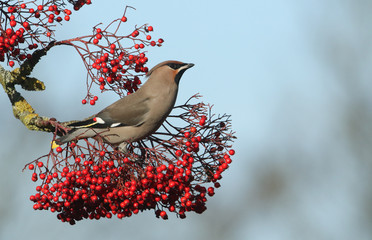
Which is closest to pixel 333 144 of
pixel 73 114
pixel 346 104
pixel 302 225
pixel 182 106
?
pixel 346 104

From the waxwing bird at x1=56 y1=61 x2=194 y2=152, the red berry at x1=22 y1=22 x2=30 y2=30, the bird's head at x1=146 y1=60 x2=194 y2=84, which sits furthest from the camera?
the bird's head at x1=146 y1=60 x2=194 y2=84

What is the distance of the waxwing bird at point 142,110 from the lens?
4.48m

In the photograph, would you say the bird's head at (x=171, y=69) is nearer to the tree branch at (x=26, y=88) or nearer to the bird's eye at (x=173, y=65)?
the bird's eye at (x=173, y=65)

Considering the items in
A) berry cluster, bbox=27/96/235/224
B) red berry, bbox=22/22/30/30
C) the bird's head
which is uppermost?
the bird's head

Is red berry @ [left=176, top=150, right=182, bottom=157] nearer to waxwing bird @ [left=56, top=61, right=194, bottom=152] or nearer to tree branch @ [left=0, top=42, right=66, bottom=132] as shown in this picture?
waxwing bird @ [left=56, top=61, right=194, bottom=152]

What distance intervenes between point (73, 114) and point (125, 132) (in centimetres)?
1105

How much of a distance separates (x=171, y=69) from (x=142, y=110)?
388 millimetres

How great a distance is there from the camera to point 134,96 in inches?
183

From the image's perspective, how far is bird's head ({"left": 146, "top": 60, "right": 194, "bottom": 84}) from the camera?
472cm

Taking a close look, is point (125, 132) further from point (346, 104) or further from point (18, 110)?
point (346, 104)

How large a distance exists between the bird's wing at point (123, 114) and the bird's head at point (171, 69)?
0.23 m

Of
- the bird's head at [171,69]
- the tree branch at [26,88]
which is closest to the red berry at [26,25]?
the tree branch at [26,88]

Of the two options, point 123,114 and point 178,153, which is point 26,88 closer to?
point 123,114

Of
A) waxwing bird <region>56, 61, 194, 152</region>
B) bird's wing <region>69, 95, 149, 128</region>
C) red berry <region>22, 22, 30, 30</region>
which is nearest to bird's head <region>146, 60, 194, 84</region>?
waxwing bird <region>56, 61, 194, 152</region>
